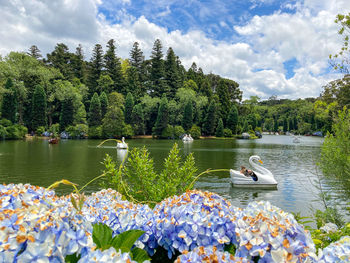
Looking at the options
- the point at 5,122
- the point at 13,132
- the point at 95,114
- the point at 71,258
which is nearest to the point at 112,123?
the point at 95,114

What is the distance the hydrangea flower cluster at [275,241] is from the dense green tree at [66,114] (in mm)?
48224

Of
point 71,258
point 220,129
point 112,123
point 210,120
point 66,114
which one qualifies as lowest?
point 71,258

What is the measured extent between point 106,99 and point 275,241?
50393mm

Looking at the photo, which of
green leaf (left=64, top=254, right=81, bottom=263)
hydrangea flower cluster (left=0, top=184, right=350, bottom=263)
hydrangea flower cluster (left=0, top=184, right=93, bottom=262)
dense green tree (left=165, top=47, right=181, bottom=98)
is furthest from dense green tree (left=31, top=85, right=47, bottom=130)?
green leaf (left=64, top=254, right=81, bottom=263)

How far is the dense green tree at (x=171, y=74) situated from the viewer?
193 feet

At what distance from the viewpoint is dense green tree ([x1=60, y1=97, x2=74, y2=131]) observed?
45.4 meters

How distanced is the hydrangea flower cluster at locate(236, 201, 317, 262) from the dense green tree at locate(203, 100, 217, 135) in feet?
172

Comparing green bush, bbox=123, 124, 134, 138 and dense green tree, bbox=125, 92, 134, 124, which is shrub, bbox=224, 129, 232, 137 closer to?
green bush, bbox=123, 124, 134, 138

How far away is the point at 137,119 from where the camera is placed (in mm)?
49781

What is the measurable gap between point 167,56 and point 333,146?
190 ft

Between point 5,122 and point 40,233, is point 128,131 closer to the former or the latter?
point 5,122

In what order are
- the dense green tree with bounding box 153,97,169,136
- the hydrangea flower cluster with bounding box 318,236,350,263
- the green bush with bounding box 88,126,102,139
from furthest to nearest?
the dense green tree with bounding box 153,97,169,136, the green bush with bounding box 88,126,102,139, the hydrangea flower cluster with bounding box 318,236,350,263

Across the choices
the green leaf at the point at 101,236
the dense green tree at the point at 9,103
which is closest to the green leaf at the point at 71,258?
the green leaf at the point at 101,236

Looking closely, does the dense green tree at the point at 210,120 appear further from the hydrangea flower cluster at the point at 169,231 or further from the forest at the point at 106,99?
the hydrangea flower cluster at the point at 169,231
